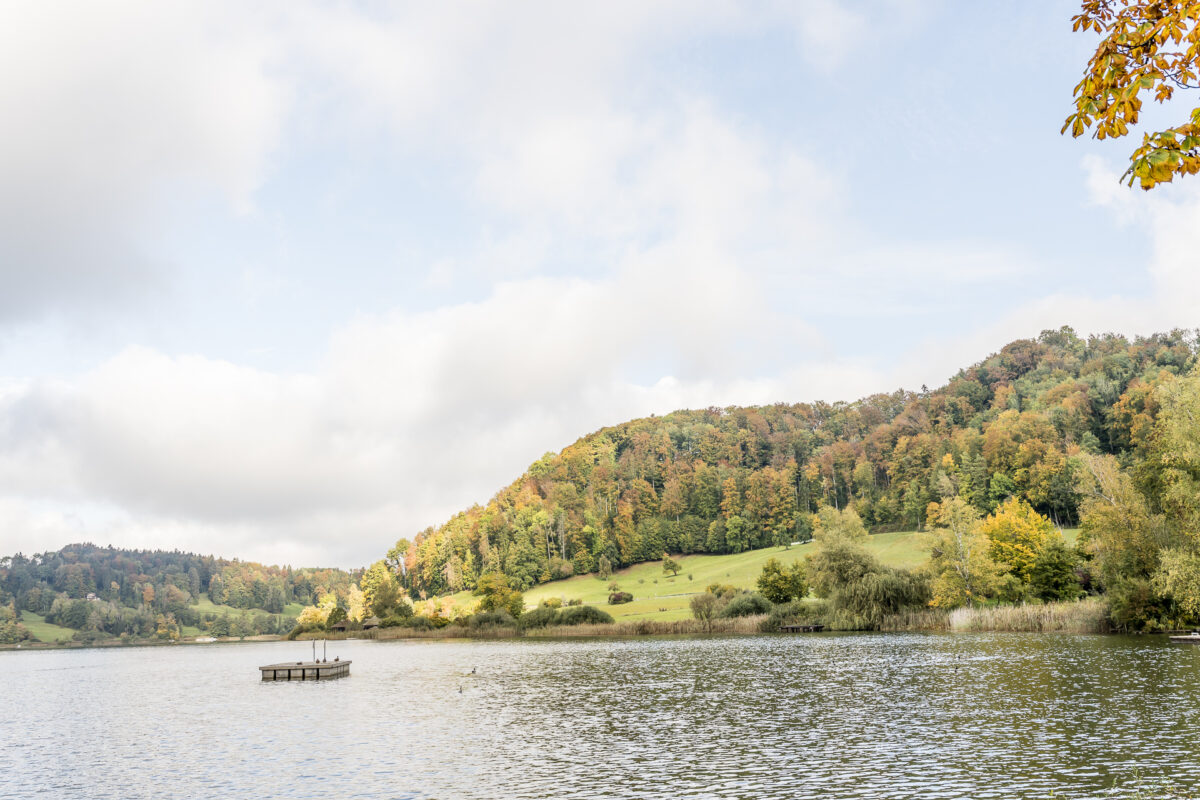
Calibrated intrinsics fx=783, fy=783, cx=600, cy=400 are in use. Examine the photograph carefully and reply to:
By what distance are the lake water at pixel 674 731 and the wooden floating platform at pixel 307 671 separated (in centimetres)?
628

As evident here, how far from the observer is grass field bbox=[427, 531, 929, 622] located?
120688mm

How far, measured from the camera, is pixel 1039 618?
67.8 m

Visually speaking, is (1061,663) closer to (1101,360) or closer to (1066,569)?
(1066,569)

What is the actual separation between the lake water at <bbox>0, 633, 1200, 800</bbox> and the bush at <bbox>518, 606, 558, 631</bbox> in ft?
178

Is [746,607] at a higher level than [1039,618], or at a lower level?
higher

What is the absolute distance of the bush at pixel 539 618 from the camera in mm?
114125

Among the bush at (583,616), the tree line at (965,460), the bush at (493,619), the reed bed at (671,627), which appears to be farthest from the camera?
the tree line at (965,460)

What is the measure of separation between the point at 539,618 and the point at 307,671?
2029 inches

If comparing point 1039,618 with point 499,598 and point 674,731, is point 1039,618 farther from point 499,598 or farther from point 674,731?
point 499,598

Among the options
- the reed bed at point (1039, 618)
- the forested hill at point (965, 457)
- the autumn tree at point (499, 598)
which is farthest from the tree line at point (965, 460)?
the autumn tree at point (499, 598)

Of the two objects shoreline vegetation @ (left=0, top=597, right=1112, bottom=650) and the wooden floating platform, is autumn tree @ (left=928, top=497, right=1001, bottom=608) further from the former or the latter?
the wooden floating platform

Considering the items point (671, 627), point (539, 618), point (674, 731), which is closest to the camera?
point (674, 731)

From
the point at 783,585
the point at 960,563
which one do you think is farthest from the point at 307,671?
the point at 960,563

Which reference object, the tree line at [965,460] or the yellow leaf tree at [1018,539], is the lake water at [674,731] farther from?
the tree line at [965,460]
